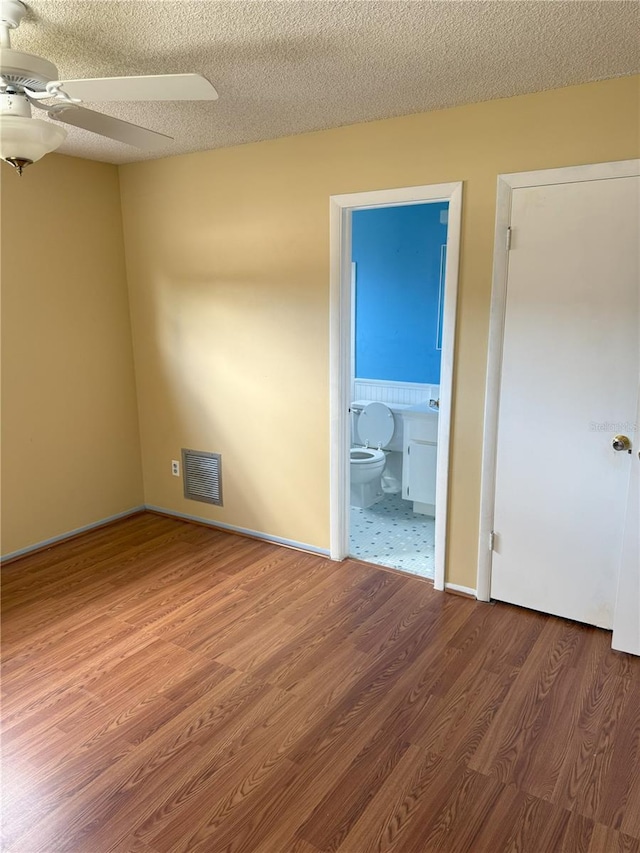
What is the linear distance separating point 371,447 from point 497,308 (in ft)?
6.99

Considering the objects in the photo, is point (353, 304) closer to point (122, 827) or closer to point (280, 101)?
point (280, 101)

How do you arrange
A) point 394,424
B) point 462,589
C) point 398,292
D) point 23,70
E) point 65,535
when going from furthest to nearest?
1. point 398,292
2. point 394,424
3. point 65,535
4. point 462,589
5. point 23,70

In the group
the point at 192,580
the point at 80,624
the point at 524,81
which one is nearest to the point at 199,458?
the point at 192,580

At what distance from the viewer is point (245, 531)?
3900 mm

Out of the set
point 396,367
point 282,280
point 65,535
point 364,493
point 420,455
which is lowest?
point 65,535

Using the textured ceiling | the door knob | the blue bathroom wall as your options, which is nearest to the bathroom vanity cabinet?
the blue bathroom wall

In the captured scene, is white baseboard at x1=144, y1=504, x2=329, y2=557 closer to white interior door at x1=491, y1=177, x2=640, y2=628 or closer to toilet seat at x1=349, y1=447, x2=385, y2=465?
toilet seat at x1=349, y1=447, x2=385, y2=465

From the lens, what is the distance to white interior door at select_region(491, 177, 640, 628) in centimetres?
245

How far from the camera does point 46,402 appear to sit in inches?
144

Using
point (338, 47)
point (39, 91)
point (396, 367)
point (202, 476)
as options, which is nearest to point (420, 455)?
point (396, 367)

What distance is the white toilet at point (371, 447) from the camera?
4.32 metres

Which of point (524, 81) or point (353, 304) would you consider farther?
point (353, 304)

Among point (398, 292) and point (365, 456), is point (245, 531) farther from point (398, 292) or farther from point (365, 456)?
point (398, 292)

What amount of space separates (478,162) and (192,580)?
8.74 ft
